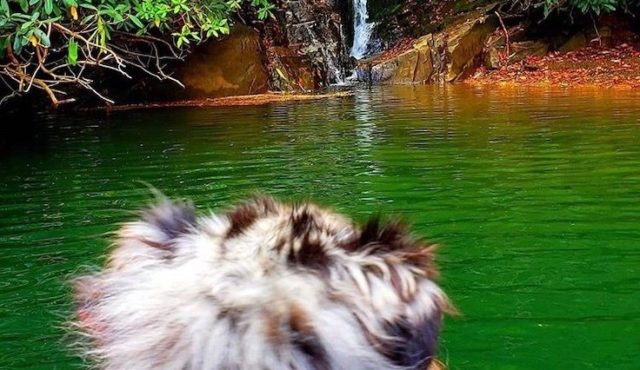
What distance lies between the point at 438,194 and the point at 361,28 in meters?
22.7

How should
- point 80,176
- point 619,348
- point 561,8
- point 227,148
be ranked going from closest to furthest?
point 619,348 → point 80,176 → point 227,148 → point 561,8

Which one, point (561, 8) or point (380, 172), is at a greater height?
point (561, 8)

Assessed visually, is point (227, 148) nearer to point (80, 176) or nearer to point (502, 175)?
point (80, 176)

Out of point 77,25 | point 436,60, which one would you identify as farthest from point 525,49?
point 77,25

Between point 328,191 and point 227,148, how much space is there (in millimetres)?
3614

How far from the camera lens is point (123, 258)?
1.17 meters

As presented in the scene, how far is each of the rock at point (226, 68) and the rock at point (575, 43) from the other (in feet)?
32.4

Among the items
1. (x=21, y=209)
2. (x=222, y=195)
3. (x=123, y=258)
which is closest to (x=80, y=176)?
(x=21, y=209)

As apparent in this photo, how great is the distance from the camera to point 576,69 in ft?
72.9

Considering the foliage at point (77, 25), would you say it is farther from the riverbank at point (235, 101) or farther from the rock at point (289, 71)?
the rock at point (289, 71)

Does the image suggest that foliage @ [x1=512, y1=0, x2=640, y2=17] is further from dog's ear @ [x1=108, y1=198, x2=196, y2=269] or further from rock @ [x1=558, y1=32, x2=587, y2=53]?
dog's ear @ [x1=108, y1=198, x2=196, y2=269]

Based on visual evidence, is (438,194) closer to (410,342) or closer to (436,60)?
(410,342)

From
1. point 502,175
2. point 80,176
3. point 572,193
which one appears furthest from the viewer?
point 80,176

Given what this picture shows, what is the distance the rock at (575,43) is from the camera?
24.1 meters
